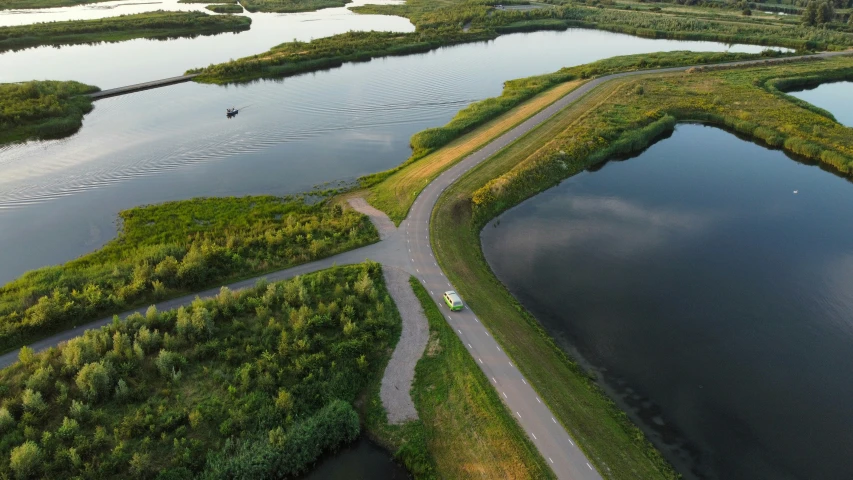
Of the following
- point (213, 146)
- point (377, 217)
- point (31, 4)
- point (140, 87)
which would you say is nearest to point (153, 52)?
point (140, 87)

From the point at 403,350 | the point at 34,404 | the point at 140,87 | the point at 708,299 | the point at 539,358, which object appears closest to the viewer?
the point at 34,404

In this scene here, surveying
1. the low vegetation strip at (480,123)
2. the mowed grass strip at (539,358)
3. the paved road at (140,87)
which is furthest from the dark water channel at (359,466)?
the paved road at (140,87)

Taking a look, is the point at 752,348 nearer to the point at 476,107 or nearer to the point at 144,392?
the point at 144,392

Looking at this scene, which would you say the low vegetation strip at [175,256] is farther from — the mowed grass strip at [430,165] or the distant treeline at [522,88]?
the distant treeline at [522,88]

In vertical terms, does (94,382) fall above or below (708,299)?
above

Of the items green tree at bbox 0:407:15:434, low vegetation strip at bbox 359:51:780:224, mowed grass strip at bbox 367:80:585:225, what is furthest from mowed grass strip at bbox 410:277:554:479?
green tree at bbox 0:407:15:434

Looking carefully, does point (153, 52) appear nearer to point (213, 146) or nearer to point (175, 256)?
point (213, 146)

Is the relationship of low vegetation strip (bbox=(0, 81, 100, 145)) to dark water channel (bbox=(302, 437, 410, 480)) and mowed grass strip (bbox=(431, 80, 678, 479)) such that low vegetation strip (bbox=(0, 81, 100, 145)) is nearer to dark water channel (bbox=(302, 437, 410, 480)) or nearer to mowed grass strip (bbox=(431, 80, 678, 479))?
mowed grass strip (bbox=(431, 80, 678, 479))
